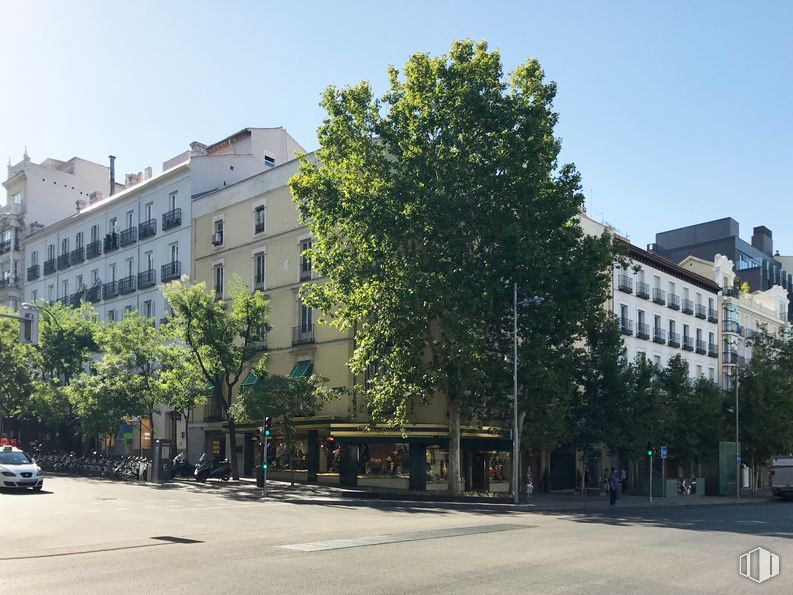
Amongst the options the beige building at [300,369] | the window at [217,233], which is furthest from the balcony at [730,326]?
the window at [217,233]

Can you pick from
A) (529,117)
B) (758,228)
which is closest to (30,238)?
(529,117)

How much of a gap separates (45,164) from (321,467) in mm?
49378

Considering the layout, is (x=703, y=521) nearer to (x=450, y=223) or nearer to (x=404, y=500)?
(x=404, y=500)

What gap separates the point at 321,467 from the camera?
139 feet

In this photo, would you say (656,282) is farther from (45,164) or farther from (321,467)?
(45,164)

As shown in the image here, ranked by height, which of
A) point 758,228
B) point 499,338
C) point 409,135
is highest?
point 758,228

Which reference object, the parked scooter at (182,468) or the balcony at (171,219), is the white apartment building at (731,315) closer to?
the parked scooter at (182,468)

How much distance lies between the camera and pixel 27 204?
71.2m

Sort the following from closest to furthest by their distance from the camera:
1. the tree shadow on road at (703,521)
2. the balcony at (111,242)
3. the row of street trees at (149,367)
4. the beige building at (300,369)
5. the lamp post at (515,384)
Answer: the tree shadow on road at (703,521) < the lamp post at (515,384) < the beige building at (300,369) < the row of street trees at (149,367) < the balcony at (111,242)

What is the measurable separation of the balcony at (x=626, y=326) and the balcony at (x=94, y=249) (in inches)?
1490

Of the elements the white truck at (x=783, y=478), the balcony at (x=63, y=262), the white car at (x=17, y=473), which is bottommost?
the white truck at (x=783, y=478)

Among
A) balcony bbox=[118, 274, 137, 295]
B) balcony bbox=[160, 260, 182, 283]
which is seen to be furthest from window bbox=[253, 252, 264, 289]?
balcony bbox=[118, 274, 137, 295]

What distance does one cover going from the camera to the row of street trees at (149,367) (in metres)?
39.4

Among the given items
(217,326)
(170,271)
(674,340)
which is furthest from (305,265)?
(674,340)
